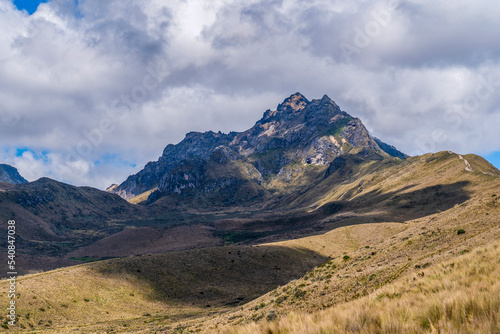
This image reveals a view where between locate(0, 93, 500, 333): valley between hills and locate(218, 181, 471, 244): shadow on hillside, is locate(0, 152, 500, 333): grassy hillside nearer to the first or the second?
locate(0, 93, 500, 333): valley between hills

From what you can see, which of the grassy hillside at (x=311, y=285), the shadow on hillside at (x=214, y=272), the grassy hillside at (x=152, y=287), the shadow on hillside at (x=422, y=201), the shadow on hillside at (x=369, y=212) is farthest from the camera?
the shadow on hillside at (x=369, y=212)

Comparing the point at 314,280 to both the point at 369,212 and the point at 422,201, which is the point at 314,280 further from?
the point at 422,201

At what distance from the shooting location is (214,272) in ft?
203

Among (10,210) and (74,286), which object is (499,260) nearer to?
(74,286)

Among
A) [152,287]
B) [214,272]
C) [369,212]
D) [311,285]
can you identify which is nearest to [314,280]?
[311,285]

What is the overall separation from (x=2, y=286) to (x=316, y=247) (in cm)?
6656

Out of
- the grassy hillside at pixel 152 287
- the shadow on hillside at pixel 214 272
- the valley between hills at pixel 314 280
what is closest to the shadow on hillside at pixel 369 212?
the valley between hills at pixel 314 280

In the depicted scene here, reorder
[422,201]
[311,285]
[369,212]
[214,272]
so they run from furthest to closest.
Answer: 1. [369,212]
2. [422,201]
3. [214,272]
4. [311,285]

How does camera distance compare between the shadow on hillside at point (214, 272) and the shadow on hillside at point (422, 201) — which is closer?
the shadow on hillside at point (214, 272)

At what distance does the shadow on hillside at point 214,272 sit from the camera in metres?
52.7

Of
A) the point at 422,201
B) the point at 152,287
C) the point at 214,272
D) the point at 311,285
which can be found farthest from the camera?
the point at 422,201

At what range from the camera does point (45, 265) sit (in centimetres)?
10500

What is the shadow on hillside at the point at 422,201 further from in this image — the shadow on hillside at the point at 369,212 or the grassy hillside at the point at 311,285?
the grassy hillside at the point at 311,285

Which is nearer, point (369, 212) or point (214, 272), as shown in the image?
point (214, 272)
